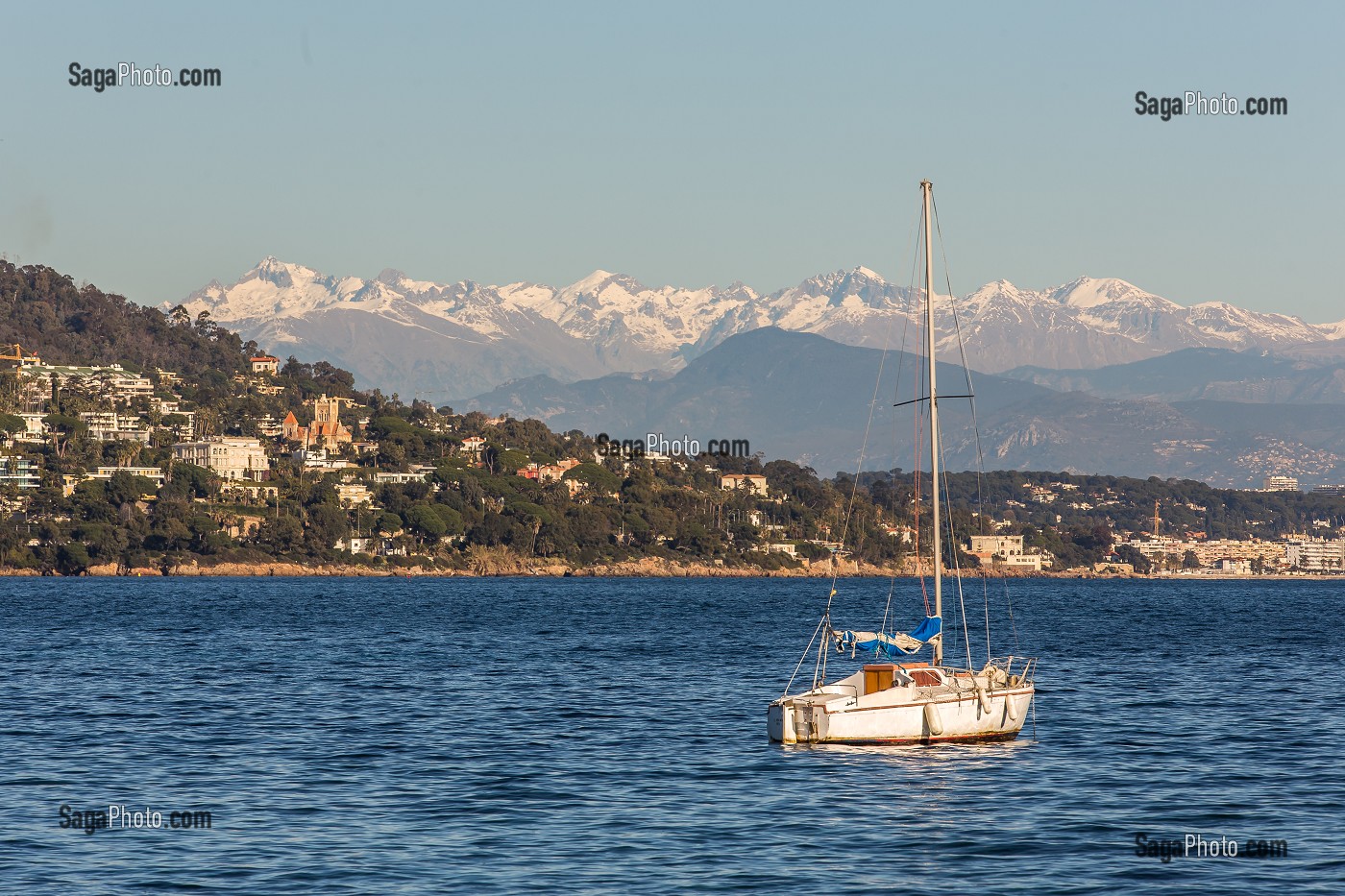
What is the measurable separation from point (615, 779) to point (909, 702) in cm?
914

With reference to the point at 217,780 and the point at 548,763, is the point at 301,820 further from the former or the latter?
the point at 548,763

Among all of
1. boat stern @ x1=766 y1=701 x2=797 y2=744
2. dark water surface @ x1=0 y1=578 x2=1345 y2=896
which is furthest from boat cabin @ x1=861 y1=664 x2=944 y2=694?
boat stern @ x1=766 y1=701 x2=797 y2=744

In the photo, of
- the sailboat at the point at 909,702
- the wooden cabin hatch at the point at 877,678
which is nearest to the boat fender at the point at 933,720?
the sailboat at the point at 909,702

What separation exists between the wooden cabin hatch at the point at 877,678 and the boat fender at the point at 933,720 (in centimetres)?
138

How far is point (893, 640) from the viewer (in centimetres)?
4959

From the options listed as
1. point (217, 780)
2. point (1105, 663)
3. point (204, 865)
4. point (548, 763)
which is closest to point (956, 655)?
point (1105, 663)

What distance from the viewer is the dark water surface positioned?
31.9 metres

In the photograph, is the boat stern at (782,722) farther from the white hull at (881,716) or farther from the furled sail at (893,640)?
the furled sail at (893,640)

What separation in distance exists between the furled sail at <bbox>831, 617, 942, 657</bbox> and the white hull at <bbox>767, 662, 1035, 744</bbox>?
2.04 meters

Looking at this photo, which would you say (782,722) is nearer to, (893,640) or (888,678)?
(888,678)

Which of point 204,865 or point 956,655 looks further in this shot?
point 956,655

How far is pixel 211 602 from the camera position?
145250 mm

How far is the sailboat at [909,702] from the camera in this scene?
46.5 m

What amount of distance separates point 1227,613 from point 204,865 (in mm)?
139556
